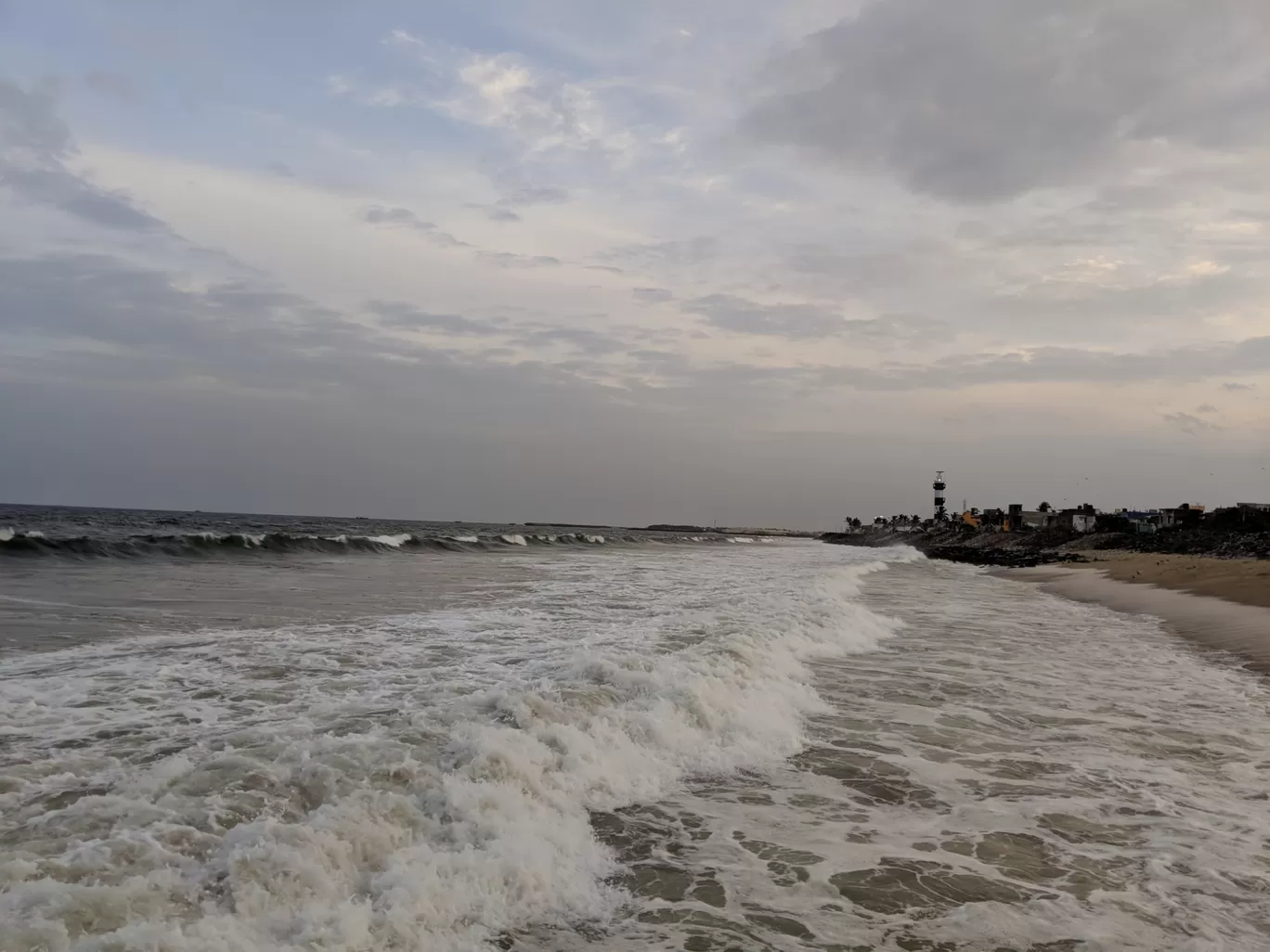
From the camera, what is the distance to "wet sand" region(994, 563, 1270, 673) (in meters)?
15.4

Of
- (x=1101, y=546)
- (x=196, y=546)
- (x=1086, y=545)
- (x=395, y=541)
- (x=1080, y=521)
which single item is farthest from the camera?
(x=1080, y=521)

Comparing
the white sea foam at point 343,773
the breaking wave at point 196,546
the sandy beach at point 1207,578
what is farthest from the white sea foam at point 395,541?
the sandy beach at point 1207,578

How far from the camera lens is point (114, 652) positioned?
8.97 meters

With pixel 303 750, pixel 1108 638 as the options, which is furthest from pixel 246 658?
pixel 1108 638

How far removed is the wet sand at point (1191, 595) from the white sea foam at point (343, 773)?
10412 millimetres

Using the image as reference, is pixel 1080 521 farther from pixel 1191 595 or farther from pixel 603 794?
pixel 603 794

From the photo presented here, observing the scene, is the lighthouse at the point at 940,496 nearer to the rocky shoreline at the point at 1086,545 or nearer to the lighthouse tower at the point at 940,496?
the lighthouse tower at the point at 940,496

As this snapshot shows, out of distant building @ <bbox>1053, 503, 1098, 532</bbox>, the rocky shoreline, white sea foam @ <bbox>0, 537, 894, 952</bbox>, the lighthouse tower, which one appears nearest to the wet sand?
the rocky shoreline

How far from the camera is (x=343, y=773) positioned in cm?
500

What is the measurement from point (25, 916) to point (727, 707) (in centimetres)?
563

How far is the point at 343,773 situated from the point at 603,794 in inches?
69.7

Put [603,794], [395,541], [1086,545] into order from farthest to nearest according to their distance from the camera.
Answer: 1. [1086,545]
2. [395,541]
3. [603,794]

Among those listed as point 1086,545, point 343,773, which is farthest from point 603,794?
point 1086,545

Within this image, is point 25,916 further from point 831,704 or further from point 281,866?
point 831,704
